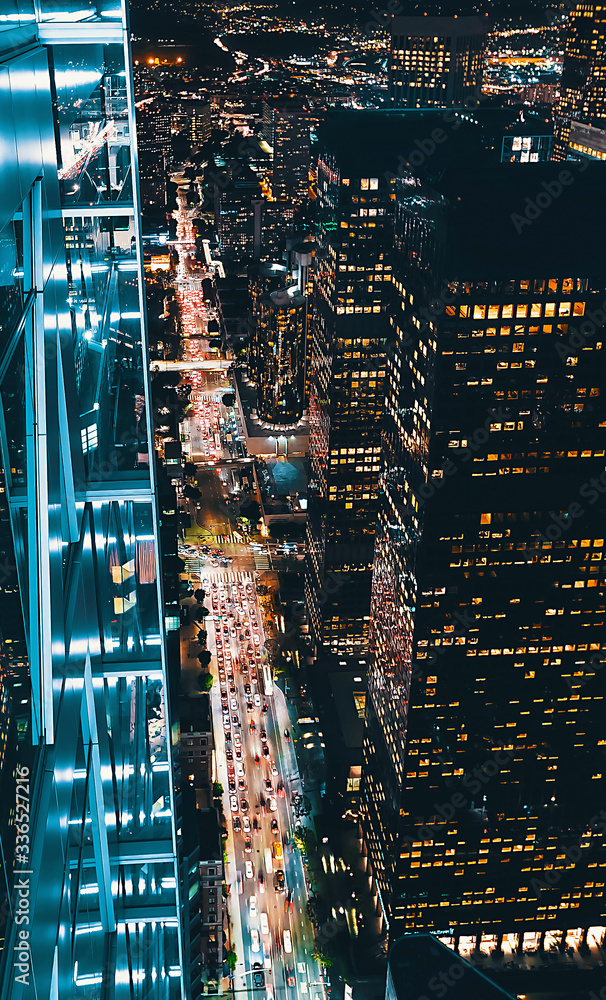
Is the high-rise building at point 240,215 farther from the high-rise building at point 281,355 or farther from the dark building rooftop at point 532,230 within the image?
the dark building rooftop at point 532,230

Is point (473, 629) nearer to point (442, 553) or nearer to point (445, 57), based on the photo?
point (442, 553)

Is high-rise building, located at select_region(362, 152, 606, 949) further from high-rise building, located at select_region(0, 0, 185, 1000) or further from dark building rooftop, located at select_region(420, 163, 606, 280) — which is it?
high-rise building, located at select_region(0, 0, 185, 1000)

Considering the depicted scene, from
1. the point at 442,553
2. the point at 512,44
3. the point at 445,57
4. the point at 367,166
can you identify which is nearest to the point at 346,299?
the point at 367,166

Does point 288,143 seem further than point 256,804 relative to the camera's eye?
Yes

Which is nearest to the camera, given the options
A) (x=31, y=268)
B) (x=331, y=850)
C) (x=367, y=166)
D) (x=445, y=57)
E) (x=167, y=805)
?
(x=31, y=268)

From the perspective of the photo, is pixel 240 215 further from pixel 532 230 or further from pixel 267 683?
pixel 532 230

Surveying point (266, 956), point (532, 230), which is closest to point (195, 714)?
point (266, 956)
